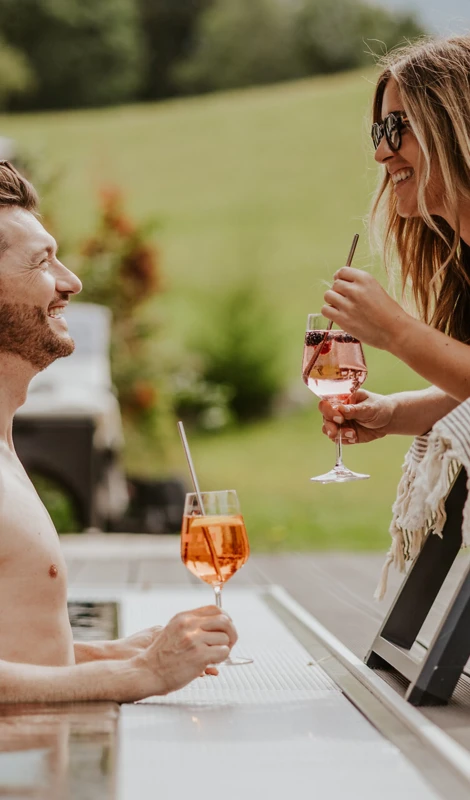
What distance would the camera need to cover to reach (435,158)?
1.87m

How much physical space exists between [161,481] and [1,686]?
5570mm

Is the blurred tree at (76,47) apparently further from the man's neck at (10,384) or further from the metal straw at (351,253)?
the man's neck at (10,384)

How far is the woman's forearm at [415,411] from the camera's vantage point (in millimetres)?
2047

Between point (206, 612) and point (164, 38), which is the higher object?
point (164, 38)

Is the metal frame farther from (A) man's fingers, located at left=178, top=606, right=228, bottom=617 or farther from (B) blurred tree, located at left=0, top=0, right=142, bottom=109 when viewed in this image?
(B) blurred tree, located at left=0, top=0, right=142, bottom=109

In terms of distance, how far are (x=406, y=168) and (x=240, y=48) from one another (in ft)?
51.9

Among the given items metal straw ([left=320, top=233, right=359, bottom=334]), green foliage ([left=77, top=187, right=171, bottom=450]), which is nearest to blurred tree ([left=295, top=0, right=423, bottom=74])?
green foliage ([left=77, top=187, right=171, bottom=450])

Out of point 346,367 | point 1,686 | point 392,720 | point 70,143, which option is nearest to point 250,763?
point 392,720

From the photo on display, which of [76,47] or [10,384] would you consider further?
[76,47]

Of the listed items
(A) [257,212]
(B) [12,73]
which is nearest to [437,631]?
→ (A) [257,212]

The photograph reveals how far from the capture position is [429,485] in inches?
66.2

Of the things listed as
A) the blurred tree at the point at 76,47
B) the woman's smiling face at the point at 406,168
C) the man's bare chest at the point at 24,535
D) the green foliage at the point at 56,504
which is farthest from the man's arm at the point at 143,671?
the blurred tree at the point at 76,47

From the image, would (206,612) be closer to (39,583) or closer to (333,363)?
(39,583)

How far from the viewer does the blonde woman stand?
168 cm
